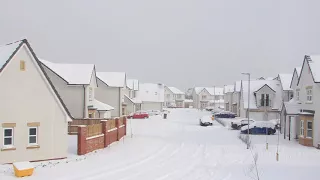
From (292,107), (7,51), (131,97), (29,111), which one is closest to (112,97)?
(131,97)

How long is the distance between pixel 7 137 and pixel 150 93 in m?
A: 72.1

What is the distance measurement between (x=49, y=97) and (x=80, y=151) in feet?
13.4

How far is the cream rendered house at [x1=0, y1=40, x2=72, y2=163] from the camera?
1891cm

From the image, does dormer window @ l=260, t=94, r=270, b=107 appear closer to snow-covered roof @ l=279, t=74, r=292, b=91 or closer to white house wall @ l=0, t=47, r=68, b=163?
snow-covered roof @ l=279, t=74, r=292, b=91

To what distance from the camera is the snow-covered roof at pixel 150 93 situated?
8869 centimetres

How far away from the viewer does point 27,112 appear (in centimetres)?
1962

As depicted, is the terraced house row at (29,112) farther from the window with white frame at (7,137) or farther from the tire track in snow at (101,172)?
the tire track in snow at (101,172)

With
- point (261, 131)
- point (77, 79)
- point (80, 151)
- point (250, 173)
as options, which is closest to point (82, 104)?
point (77, 79)

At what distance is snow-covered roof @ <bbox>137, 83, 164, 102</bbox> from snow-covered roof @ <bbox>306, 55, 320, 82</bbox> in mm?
59298

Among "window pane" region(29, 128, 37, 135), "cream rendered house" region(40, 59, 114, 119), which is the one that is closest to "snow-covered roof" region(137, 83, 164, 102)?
"cream rendered house" region(40, 59, 114, 119)

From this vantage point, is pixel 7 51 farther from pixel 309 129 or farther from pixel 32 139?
pixel 309 129

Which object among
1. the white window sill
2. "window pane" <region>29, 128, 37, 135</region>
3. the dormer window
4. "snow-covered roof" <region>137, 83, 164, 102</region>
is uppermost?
"snow-covered roof" <region>137, 83, 164, 102</region>

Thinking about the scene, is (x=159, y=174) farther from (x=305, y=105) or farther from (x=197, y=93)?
(x=197, y=93)

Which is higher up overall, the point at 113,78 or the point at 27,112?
the point at 113,78
